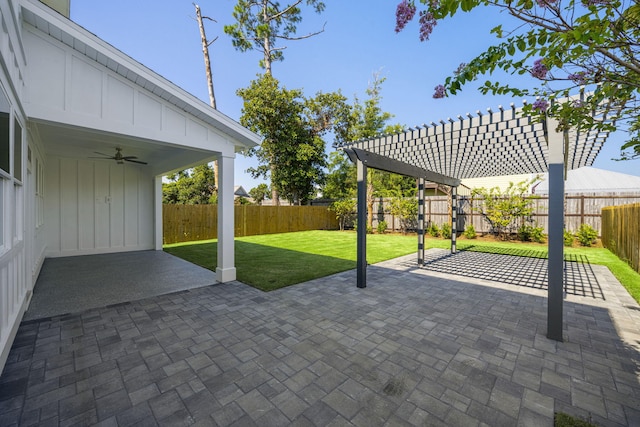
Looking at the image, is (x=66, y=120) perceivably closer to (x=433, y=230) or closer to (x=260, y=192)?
(x=433, y=230)

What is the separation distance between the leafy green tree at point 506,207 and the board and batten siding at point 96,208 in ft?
43.4

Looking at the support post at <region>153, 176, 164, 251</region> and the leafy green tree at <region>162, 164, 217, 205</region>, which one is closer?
the support post at <region>153, 176, 164, 251</region>

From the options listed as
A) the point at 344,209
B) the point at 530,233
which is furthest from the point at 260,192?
the point at 530,233

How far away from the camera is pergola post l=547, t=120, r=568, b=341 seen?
2.86 meters

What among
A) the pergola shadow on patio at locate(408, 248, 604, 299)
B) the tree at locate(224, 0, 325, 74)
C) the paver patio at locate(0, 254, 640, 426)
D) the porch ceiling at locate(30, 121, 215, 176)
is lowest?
the paver patio at locate(0, 254, 640, 426)

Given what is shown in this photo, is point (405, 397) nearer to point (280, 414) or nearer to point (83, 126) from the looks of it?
point (280, 414)

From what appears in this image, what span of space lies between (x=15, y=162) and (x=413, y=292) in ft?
18.1

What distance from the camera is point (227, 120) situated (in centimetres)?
476

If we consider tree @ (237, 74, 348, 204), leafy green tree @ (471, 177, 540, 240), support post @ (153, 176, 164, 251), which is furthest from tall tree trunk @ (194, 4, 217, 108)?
leafy green tree @ (471, 177, 540, 240)

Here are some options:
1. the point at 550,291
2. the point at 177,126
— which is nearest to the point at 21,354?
the point at 177,126

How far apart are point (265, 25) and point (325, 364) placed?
692 inches

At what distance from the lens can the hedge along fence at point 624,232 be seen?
5414mm

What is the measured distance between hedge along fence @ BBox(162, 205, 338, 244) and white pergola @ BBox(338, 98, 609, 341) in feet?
29.0

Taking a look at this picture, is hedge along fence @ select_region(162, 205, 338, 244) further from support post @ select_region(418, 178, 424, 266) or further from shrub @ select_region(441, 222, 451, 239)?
support post @ select_region(418, 178, 424, 266)
